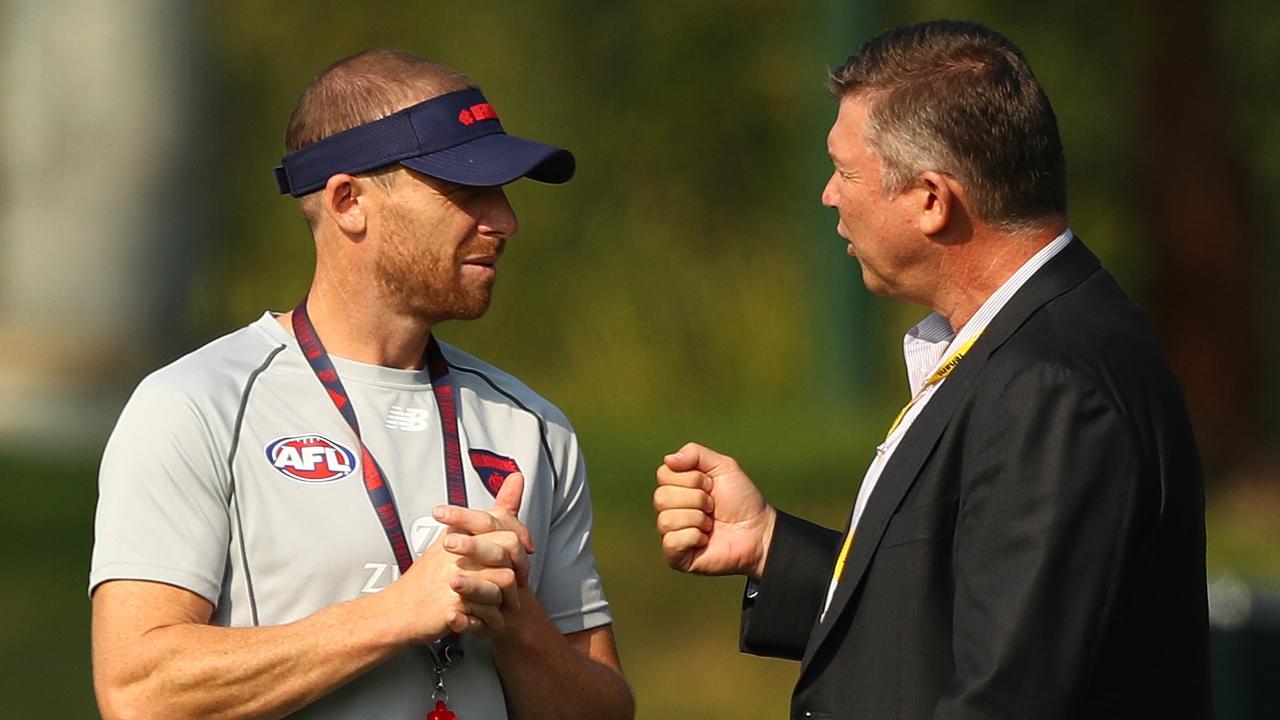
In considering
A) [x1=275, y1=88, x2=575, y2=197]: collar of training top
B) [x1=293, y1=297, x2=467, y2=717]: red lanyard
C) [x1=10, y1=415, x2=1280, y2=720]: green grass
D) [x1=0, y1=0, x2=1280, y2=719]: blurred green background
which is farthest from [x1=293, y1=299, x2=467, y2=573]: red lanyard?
[x1=10, y1=415, x2=1280, y2=720]: green grass

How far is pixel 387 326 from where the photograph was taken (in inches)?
171

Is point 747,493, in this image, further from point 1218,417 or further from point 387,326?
point 1218,417

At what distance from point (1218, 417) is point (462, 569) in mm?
13488

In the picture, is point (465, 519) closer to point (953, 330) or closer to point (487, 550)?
point (487, 550)

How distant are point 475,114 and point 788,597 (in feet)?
4.34

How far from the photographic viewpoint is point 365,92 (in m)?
4.38

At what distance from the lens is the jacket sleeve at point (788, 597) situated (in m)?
4.61

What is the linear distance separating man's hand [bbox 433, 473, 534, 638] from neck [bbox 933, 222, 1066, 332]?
1040mm

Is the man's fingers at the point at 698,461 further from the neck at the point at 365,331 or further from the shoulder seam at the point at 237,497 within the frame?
the shoulder seam at the point at 237,497

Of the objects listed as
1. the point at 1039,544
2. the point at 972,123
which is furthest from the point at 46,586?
the point at 1039,544

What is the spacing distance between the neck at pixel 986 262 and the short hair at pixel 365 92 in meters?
1.19

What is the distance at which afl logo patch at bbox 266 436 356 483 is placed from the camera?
4059 millimetres

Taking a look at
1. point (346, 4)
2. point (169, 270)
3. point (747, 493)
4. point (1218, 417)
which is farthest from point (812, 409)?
point (747, 493)

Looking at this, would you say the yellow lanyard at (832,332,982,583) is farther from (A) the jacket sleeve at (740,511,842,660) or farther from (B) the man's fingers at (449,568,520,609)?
(B) the man's fingers at (449,568,520,609)
